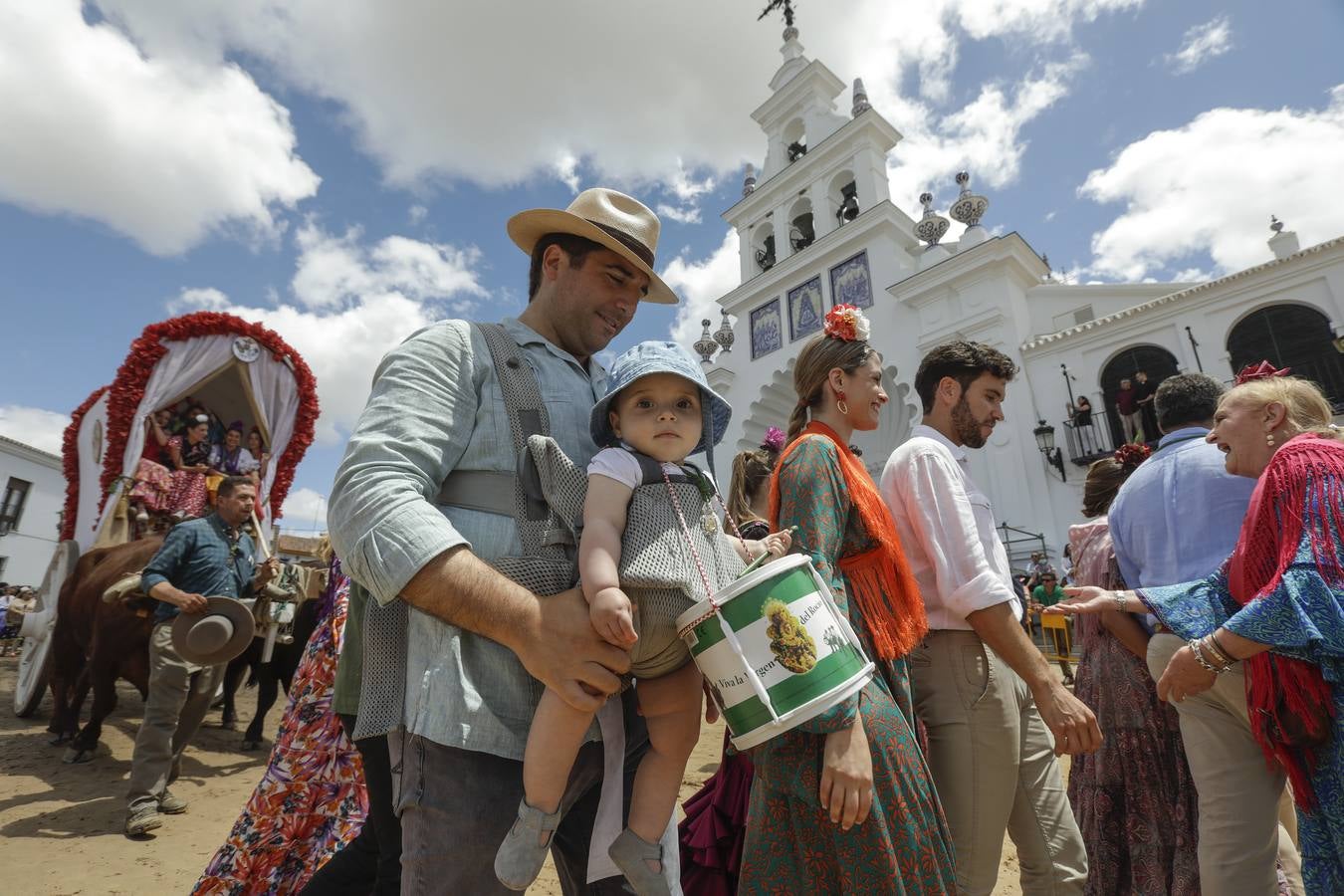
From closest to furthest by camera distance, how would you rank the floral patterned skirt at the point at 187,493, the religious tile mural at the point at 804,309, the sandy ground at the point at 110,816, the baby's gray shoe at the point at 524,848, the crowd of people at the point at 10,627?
the baby's gray shoe at the point at 524,848 → the sandy ground at the point at 110,816 → the floral patterned skirt at the point at 187,493 → the crowd of people at the point at 10,627 → the religious tile mural at the point at 804,309

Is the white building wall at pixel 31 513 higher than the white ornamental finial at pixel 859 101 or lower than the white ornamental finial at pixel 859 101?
lower

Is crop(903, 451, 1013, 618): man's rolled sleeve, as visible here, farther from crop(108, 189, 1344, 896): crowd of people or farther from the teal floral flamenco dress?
the teal floral flamenco dress

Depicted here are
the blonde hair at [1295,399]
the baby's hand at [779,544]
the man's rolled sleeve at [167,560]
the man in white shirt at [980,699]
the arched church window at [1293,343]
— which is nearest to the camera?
the baby's hand at [779,544]

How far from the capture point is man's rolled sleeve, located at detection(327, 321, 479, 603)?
1.08 meters

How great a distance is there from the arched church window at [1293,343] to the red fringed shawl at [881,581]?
12308 millimetres

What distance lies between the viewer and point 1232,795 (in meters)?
2.06

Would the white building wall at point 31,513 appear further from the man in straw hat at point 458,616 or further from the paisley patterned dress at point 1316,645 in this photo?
the paisley patterned dress at point 1316,645

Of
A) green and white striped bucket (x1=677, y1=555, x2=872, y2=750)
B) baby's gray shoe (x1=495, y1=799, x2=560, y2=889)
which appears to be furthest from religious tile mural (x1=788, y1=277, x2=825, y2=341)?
baby's gray shoe (x1=495, y1=799, x2=560, y2=889)

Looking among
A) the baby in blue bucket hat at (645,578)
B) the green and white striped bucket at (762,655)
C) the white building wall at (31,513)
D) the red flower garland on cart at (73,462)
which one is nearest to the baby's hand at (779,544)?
the baby in blue bucket hat at (645,578)

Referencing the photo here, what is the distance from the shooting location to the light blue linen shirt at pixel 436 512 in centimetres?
109

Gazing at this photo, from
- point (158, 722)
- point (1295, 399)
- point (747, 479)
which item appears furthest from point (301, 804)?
point (1295, 399)

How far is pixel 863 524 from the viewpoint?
1.84 metres

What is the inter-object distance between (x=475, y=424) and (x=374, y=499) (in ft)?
1.03

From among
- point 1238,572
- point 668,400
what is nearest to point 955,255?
point 1238,572
